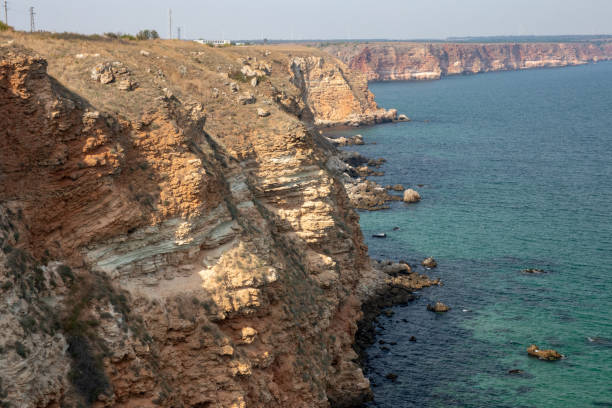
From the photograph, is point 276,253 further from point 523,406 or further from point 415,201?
point 415,201

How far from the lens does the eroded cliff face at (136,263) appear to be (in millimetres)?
26688

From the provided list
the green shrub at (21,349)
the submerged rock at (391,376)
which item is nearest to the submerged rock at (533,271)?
the submerged rock at (391,376)

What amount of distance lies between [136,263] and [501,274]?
4921cm

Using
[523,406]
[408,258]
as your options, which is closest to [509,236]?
[408,258]

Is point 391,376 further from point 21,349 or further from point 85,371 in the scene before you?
point 21,349

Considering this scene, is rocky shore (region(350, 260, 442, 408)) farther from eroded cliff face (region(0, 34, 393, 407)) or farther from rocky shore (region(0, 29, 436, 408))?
eroded cliff face (region(0, 34, 393, 407))

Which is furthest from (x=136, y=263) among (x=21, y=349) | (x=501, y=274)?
(x=501, y=274)

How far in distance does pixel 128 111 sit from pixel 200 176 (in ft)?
17.3

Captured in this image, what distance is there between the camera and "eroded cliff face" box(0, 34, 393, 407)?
2669 cm

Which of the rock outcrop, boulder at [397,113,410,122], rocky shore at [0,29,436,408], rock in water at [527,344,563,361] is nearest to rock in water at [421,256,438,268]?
rock in water at [527,344,563,361]

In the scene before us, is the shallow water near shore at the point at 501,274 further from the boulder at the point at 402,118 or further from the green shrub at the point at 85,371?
the boulder at the point at 402,118

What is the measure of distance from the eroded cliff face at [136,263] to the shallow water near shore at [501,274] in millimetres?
9658

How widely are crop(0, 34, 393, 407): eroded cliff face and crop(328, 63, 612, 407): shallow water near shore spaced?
9.66m

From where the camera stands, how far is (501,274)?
71.4 metres
